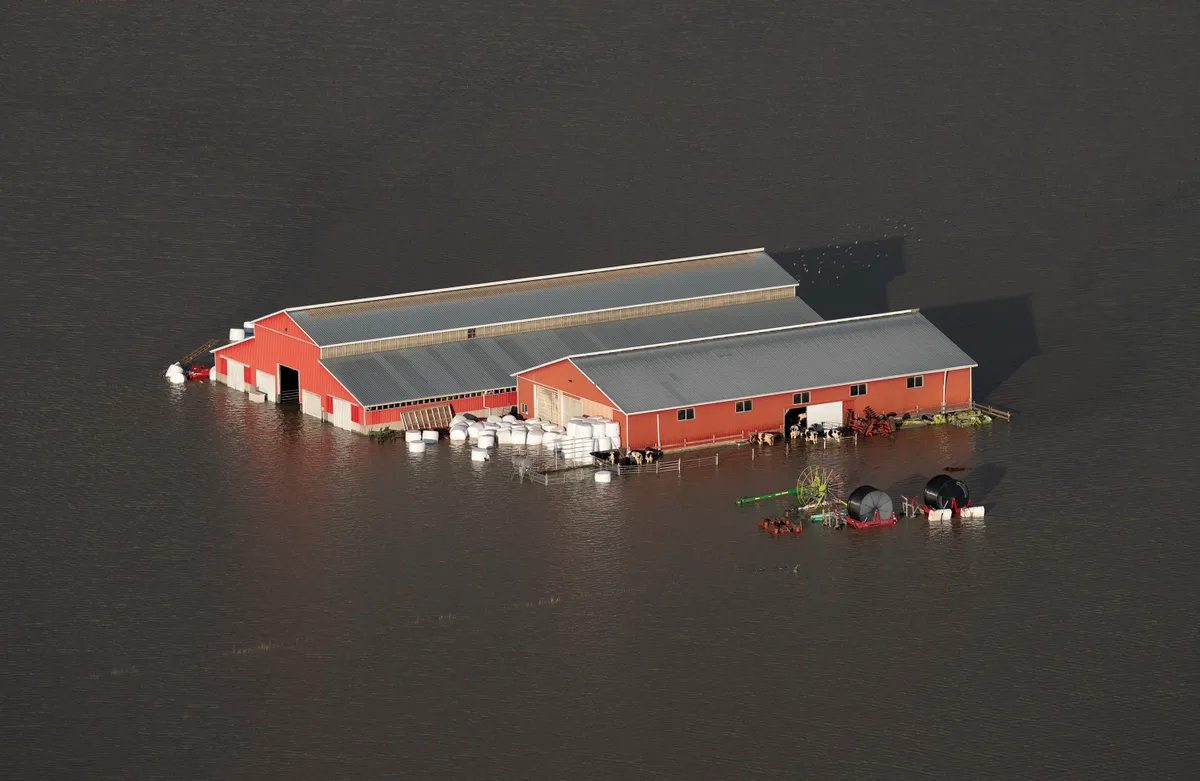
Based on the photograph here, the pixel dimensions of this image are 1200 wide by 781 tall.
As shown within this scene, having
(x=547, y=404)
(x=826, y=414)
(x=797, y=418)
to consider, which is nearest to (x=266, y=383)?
(x=547, y=404)

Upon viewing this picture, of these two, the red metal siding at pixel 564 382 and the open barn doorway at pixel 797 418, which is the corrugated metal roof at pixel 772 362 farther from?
the open barn doorway at pixel 797 418


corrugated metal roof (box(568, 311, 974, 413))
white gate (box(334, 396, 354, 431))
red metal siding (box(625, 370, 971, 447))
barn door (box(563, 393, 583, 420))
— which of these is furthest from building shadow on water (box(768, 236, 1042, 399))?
white gate (box(334, 396, 354, 431))

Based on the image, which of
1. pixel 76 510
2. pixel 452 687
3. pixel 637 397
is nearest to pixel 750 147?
pixel 637 397

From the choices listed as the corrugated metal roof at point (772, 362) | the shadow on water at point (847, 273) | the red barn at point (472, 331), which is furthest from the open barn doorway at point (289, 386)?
the shadow on water at point (847, 273)

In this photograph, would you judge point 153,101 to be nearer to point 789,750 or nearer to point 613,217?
point 613,217

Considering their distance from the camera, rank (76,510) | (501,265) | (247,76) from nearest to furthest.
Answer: (76,510)
(501,265)
(247,76)
